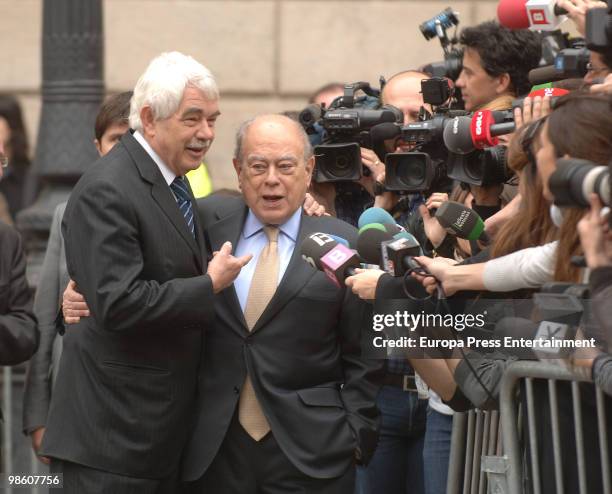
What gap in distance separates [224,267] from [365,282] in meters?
0.48

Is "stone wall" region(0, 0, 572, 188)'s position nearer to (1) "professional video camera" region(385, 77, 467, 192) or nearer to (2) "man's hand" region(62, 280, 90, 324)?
(1) "professional video camera" region(385, 77, 467, 192)

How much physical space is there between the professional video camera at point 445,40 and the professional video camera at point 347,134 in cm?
44

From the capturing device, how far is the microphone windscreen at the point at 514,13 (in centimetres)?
556

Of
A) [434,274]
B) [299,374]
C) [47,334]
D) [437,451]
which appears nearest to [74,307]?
[299,374]

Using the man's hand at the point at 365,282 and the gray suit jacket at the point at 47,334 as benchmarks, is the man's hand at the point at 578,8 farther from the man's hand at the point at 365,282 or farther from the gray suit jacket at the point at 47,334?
the gray suit jacket at the point at 47,334

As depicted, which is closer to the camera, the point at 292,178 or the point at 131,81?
the point at 292,178

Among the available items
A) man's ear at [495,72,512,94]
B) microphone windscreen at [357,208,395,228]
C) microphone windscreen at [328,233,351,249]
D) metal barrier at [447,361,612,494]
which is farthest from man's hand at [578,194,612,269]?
man's ear at [495,72,512,94]

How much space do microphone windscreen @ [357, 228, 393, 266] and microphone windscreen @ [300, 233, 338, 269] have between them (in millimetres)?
117

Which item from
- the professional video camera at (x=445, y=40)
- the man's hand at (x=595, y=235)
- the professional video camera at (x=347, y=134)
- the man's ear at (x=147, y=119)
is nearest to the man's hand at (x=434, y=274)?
the man's hand at (x=595, y=235)

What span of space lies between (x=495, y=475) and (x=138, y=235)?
132 centimetres

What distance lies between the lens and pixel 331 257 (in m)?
4.79

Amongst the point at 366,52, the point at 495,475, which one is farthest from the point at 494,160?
the point at 366,52

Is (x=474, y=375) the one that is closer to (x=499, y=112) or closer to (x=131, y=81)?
(x=499, y=112)

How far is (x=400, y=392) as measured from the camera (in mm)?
5984
